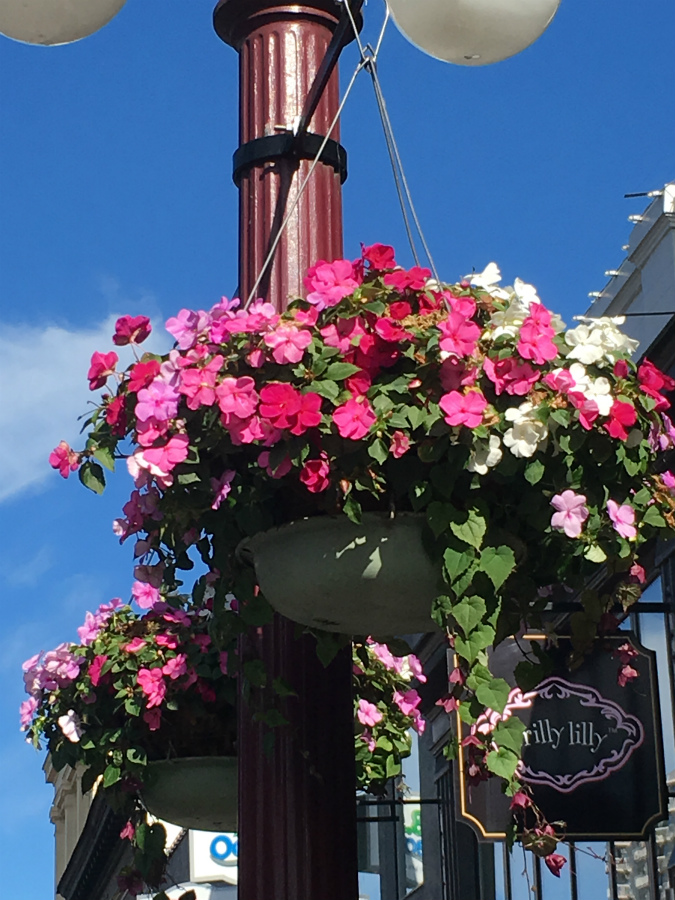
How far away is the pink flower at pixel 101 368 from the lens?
12.4 feet

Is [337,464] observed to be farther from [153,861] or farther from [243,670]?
[153,861]

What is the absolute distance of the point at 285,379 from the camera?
354cm

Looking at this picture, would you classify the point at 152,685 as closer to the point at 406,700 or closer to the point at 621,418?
the point at 406,700

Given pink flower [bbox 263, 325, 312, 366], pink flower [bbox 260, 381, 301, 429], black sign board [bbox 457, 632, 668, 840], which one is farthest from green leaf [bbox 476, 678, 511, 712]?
black sign board [bbox 457, 632, 668, 840]

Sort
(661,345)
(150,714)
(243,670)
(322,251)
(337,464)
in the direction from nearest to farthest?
(337,464), (243,670), (322,251), (150,714), (661,345)

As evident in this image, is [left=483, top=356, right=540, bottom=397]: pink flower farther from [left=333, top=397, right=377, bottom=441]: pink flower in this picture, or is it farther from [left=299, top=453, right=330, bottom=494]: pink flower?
[left=299, top=453, right=330, bottom=494]: pink flower

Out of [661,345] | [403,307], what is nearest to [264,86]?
[403,307]

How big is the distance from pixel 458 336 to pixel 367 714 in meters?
2.50

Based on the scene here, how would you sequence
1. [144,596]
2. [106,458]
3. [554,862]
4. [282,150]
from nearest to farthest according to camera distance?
1. [106,458]
2. [554,862]
3. [282,150]
4. [144,596]

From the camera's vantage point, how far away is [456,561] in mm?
3453

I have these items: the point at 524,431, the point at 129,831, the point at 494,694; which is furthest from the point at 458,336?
the point at 129,831

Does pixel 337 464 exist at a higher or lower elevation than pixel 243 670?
higher

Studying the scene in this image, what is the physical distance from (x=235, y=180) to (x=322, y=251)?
14.2 inches

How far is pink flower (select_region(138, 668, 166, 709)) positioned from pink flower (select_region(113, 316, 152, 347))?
79.0 inches
